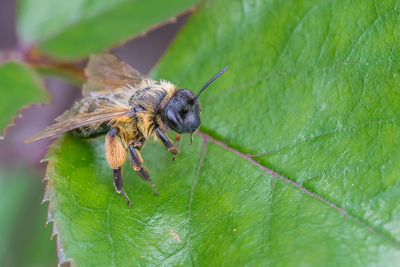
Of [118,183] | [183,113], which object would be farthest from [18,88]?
[183,113]

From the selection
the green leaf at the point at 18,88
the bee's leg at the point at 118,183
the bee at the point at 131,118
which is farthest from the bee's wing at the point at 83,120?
the green leaf at the point at 18,88

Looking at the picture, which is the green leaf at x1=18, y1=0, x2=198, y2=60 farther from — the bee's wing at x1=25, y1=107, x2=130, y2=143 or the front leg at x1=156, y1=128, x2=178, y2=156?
the front leg at x1=156, y1=128, x2=178, y2=156

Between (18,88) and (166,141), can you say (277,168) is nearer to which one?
(166,141)

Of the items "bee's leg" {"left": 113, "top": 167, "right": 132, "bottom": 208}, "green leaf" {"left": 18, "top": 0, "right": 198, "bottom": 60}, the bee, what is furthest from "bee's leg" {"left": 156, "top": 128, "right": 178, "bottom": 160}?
"green leaf" {"left": 18, "top": 0, "right": 198, "bottom": 60}

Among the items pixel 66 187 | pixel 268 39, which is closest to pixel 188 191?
pixel 66 187

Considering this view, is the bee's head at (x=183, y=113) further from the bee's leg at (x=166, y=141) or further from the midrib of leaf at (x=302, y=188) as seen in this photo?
the midrib of leaf at (x=302, y=188)

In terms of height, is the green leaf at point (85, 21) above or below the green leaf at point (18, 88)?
above

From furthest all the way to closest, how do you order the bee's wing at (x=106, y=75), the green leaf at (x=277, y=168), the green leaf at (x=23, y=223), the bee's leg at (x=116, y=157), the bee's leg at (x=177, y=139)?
the green leaf at (x=23, y=223)
the bee's wing at (x=106, y=75)
the bee's leg at (x=177, y=139)
the bee's leg at (x=116, y=157)
the green leaf at (x=277, y=168)
